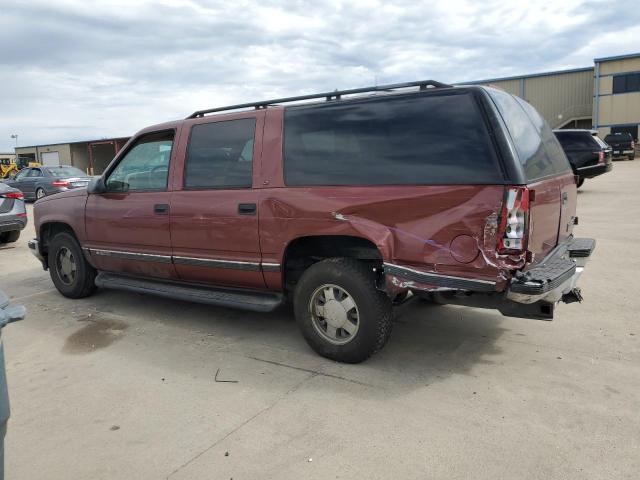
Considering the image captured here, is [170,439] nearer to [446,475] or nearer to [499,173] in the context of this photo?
[446,475]

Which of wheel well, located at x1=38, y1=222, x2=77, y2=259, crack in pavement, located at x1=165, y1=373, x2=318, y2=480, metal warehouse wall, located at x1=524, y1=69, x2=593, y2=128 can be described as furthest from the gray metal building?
crack in pavement, located at x1=165, y1=373, x2=318, y2=480

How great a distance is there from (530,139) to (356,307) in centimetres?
178

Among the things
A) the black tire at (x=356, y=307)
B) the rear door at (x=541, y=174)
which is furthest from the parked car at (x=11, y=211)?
the rear door at (x=541, y=174)

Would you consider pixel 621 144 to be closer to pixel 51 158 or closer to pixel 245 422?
pixel 245 422

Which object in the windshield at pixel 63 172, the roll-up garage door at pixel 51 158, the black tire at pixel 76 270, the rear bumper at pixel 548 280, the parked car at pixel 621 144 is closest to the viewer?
the rear bumper at pixel 548 280

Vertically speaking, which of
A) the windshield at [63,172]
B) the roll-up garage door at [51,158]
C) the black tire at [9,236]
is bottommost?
the black tire at [9,236]

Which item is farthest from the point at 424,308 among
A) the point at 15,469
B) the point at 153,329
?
the point at 15,469

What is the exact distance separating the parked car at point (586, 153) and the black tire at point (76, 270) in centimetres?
1276

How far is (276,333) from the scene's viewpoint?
4746 millimetres

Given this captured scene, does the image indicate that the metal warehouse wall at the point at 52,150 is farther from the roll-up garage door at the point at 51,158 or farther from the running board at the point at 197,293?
the running board at the point at 197,293

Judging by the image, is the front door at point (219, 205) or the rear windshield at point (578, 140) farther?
the rear windshield at point (578, 140)

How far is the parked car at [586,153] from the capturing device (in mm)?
14352

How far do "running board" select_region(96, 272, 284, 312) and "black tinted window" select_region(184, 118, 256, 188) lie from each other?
37.5 inches

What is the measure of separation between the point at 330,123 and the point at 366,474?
2.48 meters
